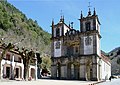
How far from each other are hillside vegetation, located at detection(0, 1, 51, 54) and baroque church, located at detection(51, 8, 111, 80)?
2505 centimetres

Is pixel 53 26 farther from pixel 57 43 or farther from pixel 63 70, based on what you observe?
pixel 63 70

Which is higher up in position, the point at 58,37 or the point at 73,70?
the point at 58,37

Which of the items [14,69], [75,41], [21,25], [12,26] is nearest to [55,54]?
[75,41]

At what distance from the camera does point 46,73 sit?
74.6m

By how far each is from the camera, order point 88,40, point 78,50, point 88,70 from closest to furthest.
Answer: point 88,70
point 88,40
point 78,50

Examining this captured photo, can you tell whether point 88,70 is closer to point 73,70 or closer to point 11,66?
point 73,70

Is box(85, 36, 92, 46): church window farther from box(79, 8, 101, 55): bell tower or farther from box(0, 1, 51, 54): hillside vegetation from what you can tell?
box(0, 1, 51, 54): hillside vegetation

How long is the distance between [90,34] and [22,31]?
162ft

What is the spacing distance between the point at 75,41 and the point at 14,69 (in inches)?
664

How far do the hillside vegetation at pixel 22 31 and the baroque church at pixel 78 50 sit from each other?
25054 mm


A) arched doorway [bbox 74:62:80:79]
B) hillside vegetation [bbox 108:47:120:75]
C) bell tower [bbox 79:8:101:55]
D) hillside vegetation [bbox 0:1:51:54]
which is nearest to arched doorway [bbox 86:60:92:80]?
bell tower [bbox 79:8:101:55]

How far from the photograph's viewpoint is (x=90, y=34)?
52188mm

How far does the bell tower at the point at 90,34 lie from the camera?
51.1 m

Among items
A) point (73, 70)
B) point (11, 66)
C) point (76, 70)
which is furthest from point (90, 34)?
point (11, 66)
